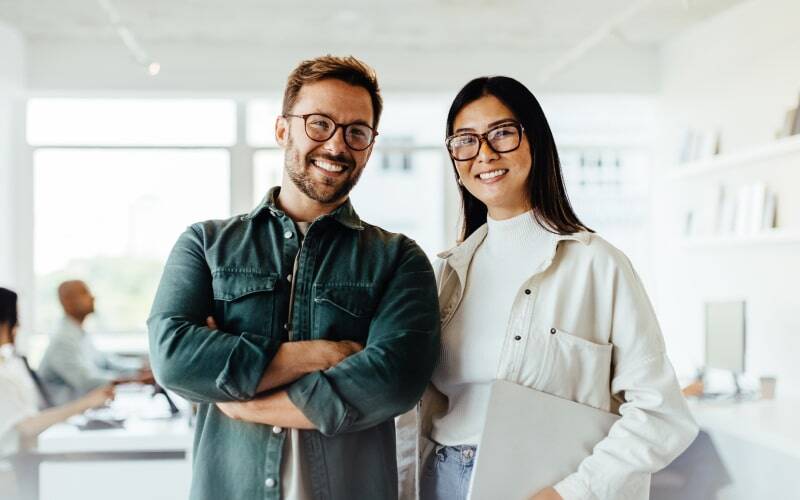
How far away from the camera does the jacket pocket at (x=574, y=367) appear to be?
161cm

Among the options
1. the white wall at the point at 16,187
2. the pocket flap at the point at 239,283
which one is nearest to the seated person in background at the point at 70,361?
the white wall at the point at 16,187

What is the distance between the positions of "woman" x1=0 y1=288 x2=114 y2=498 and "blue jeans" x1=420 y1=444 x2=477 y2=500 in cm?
219

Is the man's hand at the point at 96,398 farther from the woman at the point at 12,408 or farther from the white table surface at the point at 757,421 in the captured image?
the white table surface at the point at 757,421

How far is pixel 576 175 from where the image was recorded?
7.24 m

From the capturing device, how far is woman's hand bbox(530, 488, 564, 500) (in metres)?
1.56

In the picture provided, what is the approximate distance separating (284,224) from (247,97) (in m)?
5.21

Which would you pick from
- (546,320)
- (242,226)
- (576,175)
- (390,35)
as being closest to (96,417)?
(242,226)

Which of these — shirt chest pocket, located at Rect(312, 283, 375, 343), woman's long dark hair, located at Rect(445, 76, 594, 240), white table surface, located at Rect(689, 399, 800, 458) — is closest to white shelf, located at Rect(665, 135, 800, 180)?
white table surface, located at Rect(689, 399, 800, 458)

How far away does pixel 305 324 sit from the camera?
1593 mm

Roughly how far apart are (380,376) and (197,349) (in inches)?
12.8

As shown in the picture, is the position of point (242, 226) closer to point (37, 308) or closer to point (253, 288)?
point (253, 288)

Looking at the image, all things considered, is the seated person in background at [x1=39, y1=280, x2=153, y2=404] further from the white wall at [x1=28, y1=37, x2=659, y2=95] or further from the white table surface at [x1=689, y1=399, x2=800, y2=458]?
the white table surface at [x1=689, y1=399, x2=800, y2=458]

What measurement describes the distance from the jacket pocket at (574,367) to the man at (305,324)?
0.22m

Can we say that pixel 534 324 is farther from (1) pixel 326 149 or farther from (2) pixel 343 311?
(1) pixel 326 149
